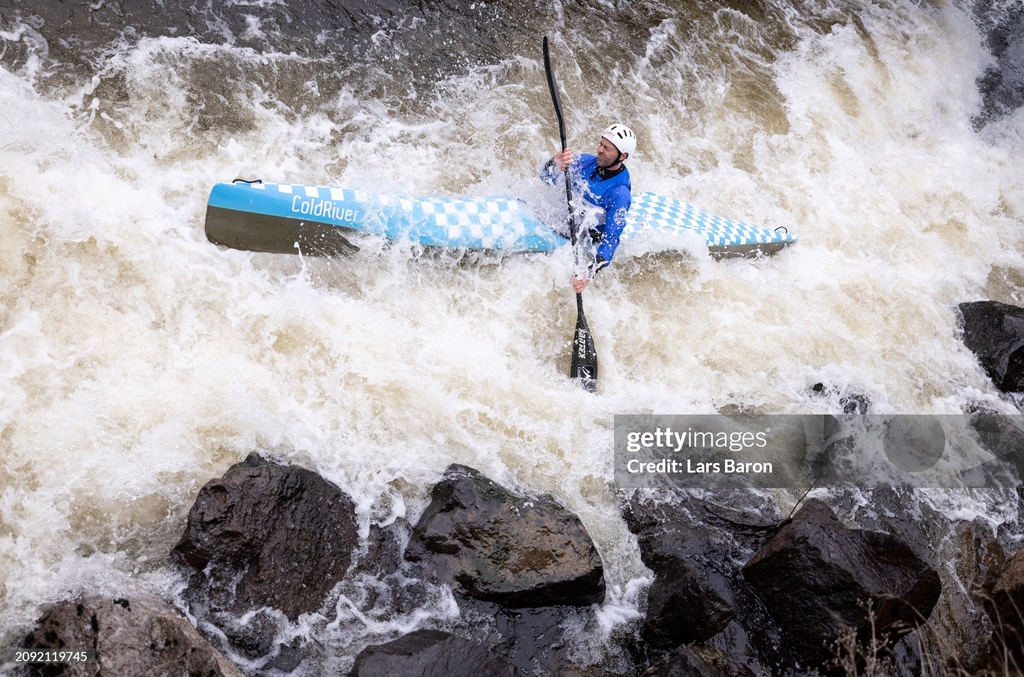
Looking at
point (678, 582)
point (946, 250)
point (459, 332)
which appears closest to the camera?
point (678, 582)

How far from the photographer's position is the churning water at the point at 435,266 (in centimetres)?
381

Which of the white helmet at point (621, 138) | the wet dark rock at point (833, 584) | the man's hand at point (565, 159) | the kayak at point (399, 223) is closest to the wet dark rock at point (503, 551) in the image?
the wet dark rock at point (833, 584)

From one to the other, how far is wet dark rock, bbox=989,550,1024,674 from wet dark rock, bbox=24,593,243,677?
3932 millimetres

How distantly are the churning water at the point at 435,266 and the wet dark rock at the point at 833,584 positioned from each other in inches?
29.7

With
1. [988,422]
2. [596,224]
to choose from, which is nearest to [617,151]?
[596,224]

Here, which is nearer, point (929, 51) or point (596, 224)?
point (596, 224)

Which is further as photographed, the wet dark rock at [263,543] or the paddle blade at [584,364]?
the paddle blade at [584,364]

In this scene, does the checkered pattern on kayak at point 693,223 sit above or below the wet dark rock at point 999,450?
above

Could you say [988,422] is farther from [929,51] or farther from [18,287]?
[18,287]

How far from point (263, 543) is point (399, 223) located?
2103mm

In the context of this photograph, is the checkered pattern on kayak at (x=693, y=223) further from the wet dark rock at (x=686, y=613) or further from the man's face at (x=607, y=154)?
the wet dark rock at (x=686, y=613)

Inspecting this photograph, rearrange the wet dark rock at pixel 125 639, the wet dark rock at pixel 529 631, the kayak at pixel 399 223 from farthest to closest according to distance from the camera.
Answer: the kayak at pixel 399 223
the wet dark rock at pixel 529 631
the wet dark rock at pixel 125 639

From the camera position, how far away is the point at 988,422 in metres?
5.28

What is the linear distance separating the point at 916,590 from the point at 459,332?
2825 mm
